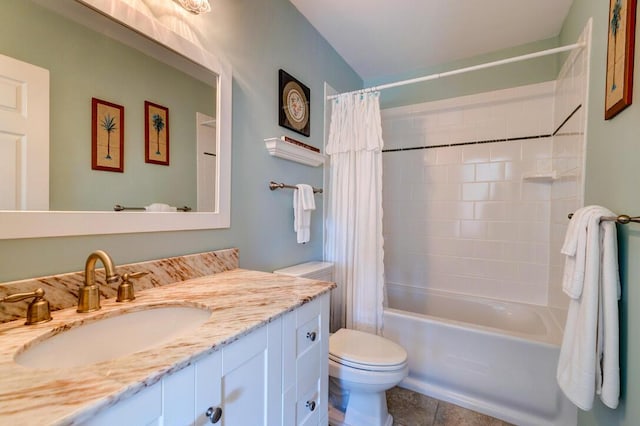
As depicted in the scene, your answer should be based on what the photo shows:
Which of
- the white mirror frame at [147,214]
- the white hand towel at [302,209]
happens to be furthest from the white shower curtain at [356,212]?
the white mirror frame at [147,214]

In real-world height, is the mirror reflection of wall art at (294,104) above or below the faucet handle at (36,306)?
above

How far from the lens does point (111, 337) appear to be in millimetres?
824

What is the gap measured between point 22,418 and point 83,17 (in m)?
1.11

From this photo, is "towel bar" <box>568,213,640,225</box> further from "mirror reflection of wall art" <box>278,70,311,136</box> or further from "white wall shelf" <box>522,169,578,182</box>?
"mirror reflection of wall art" <box>278,70,311,136</box>

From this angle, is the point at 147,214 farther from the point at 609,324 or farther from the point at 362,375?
the point at 609,324

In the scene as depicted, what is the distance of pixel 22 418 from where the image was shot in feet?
1.32

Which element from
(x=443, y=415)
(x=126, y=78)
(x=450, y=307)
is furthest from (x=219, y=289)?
(x=450, y=307)

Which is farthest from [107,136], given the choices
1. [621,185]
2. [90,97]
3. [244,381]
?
[621,185]

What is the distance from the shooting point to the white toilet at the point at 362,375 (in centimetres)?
137

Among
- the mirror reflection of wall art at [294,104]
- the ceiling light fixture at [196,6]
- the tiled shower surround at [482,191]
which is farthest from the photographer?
the tiled shower surround at [482,191]

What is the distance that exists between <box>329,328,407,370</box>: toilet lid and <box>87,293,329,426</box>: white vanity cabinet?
27 cm

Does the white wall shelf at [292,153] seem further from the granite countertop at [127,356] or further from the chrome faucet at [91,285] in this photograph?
the chrome faucet at [91,285]

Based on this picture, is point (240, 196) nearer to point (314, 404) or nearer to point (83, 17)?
point (83, 17)

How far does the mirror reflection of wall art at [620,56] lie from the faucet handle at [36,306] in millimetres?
A: 1904
